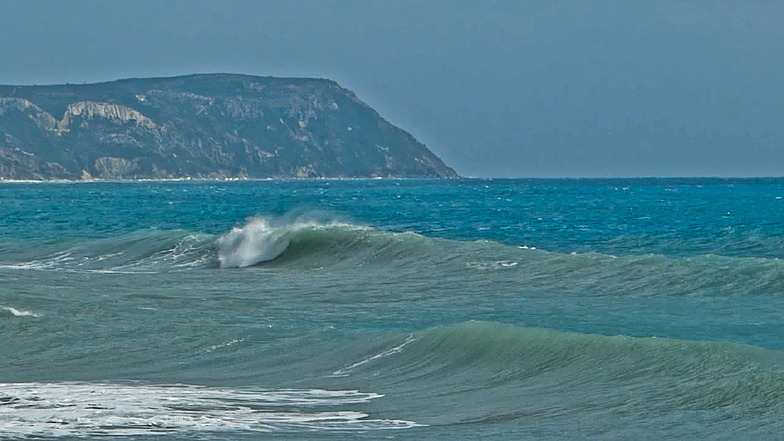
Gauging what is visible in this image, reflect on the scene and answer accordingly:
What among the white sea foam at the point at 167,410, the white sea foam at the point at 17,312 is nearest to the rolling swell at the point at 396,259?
the white sea foam at the point at 17,312

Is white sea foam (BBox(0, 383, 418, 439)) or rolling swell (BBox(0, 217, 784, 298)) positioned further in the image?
rolling swell (BBox(0, 217, 784, 298))

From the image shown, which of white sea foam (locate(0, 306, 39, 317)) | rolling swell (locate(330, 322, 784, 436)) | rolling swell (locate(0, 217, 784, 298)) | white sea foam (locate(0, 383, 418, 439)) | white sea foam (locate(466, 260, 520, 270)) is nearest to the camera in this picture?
white sea foam (locate(0, 383, 418, 439))

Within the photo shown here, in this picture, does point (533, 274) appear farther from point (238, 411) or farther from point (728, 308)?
point (238, 411)

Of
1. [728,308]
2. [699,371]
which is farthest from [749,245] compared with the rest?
[699,371]

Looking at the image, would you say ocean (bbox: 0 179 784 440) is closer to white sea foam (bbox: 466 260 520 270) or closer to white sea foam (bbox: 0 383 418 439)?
white sea foam (bbox: 0 383 418 439)

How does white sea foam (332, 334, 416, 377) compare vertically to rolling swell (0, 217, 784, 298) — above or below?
below

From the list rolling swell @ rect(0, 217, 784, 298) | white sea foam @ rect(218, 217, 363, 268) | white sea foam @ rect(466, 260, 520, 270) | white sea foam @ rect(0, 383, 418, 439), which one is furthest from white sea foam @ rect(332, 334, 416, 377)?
white sea foam @ rect(218, 217, 363, 268)

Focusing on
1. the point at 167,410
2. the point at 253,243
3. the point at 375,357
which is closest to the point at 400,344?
the point at 375,357

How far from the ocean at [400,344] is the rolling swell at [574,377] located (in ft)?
0.12

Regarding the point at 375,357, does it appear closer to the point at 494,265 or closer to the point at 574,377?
the point at 574,377

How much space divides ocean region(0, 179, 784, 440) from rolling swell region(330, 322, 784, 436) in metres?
0.04

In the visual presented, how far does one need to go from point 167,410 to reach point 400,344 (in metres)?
4.65

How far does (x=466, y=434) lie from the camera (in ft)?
38.4

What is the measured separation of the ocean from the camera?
1234cm
